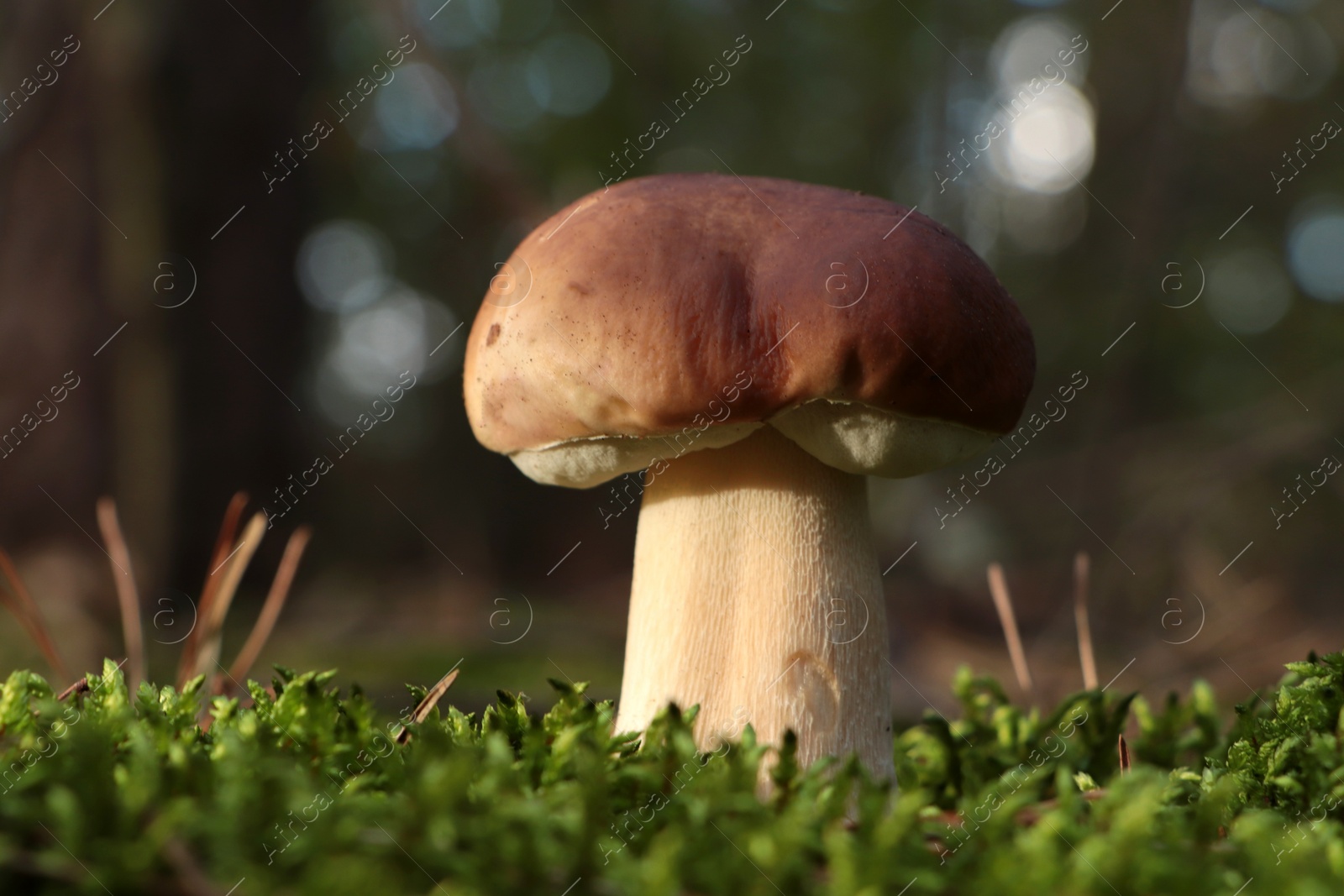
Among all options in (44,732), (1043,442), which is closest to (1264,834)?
(44,732)

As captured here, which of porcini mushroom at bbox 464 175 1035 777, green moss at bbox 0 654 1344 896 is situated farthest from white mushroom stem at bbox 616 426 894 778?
green moss at bbox 0 654 1344 896

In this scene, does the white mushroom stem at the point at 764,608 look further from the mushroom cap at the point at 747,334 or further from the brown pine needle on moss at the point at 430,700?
the brown pine needle on moss at the point at 430,700

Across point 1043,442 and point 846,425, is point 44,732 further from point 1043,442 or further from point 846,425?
point 1043,442

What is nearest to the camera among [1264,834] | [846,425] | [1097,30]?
[1264,834]

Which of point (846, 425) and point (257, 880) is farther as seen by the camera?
point (846, 425)

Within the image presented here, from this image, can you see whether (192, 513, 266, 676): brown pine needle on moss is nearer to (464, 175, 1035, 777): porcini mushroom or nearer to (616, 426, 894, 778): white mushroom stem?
(464, 175, 1035, 777): porcini mushroom

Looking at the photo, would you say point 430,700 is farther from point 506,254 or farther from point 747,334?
point 506,254
